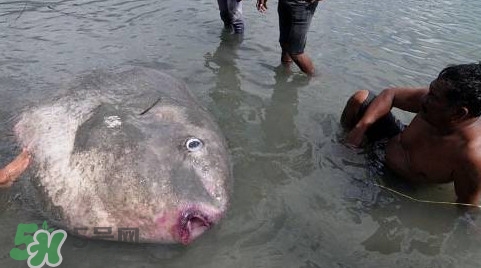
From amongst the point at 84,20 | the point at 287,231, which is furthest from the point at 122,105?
the point at 84,20

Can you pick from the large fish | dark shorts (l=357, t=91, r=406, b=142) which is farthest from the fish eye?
dark shorts (l=357, t=91, r=406, b=142)

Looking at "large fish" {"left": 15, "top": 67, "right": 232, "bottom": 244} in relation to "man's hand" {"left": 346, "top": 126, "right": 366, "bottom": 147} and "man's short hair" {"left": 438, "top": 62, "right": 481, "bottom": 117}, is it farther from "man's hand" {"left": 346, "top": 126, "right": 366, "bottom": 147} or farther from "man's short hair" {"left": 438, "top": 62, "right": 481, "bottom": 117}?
"man's short hair" {"left": 438, "top": 62, "right": 481, "bottom": 117}

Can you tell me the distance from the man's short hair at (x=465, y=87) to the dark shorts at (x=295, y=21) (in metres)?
2.56

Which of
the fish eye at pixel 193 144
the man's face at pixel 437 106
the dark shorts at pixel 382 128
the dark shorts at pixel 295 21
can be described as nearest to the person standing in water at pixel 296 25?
the dark shorts at pixel 295 21

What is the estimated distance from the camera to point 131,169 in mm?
2906

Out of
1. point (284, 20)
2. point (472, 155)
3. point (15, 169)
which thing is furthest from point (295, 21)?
point (15, 169)

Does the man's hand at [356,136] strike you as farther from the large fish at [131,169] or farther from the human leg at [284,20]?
the human leg at [284,20]

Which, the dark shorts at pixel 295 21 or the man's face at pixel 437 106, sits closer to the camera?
the man's face at pixel 437 106

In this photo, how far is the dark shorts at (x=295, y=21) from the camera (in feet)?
18.4

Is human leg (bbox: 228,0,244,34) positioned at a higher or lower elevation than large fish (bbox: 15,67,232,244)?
lower

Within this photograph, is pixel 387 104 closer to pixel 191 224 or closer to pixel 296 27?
pixel 296 27

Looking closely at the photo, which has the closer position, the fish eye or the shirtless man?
the fish eye

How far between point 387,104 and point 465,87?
96cm

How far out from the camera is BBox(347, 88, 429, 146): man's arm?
412 cm
